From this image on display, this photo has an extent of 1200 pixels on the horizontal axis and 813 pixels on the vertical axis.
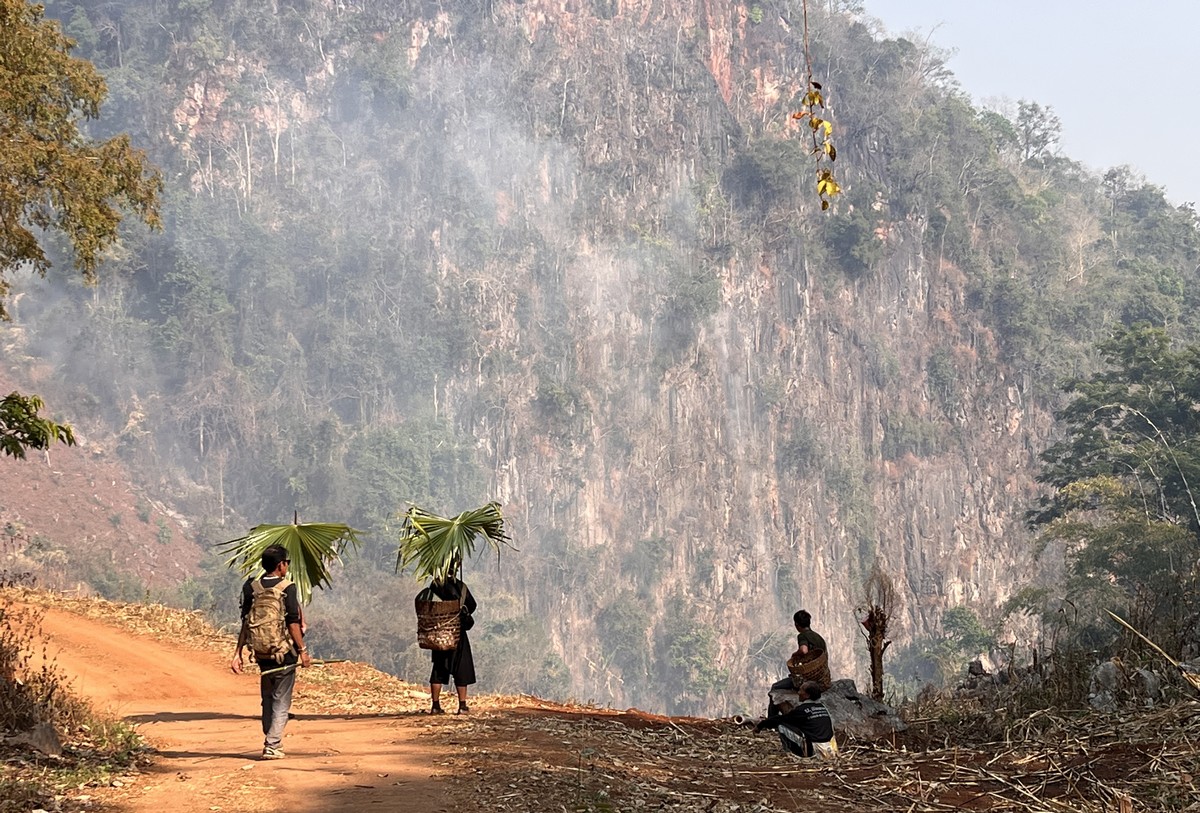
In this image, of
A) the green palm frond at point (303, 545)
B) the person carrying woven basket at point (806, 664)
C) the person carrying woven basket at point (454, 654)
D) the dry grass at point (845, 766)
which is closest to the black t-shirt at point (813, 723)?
the dry grass at point (845, 766)

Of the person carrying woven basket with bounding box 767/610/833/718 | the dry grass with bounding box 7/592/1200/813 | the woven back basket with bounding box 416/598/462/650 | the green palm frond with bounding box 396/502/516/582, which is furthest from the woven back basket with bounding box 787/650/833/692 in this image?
the woven back basket with bounding box 416/598/462/650

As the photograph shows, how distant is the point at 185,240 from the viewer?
63594 millimetres

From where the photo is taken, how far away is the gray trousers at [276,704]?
810 cm

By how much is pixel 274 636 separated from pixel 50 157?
7.16m

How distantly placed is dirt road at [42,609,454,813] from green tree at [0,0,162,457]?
4376 millimetres

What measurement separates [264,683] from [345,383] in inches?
2262

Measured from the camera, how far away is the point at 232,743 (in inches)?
364

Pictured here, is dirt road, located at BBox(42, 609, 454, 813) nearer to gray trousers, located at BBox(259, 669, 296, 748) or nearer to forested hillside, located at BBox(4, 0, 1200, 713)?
gray trousers, located at BBox(259, 669, 296, 748)

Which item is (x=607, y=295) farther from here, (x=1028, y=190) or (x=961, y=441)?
(x=1028, y=190)

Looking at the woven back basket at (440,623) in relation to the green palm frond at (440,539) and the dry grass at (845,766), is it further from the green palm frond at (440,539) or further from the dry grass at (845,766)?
the dry grass at (845,766)

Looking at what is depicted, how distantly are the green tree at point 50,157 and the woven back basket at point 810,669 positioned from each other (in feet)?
28.4

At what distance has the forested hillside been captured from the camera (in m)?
58.7

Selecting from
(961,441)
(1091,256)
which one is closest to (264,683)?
(961,441)

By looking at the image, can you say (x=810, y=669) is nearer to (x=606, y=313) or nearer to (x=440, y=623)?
(x=440, y=623)
